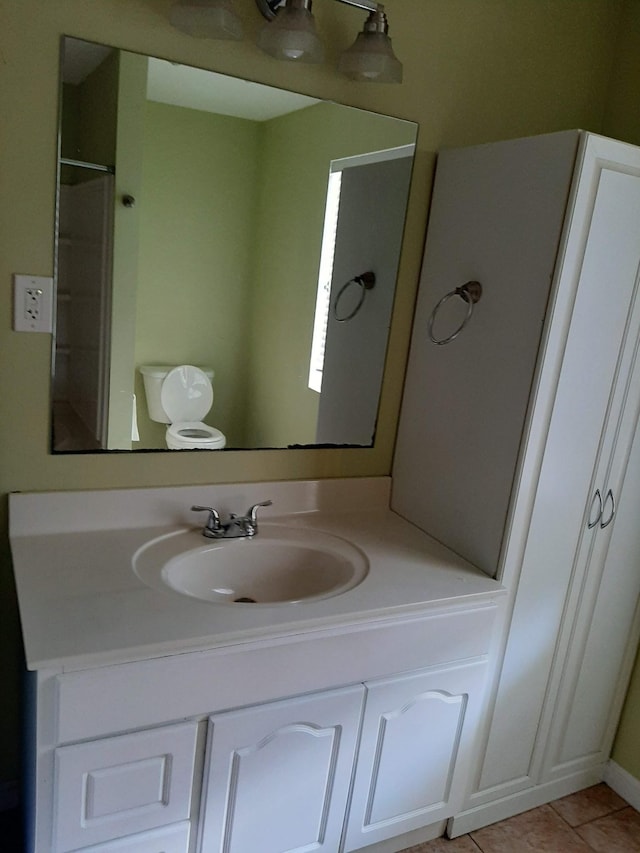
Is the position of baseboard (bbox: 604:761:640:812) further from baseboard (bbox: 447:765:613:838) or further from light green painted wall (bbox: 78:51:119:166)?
light green painted wall (bbox: 78:51:119:166)

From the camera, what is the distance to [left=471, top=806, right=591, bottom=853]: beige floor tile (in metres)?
1.80

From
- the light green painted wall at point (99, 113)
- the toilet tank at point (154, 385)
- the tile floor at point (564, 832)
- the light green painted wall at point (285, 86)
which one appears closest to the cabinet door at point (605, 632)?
the tile floor at point (564, 832)

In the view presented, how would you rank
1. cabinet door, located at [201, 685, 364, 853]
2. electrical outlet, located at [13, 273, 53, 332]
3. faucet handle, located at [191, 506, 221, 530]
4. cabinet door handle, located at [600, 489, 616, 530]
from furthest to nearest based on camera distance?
cabinet door handle, located at [600, 489, 616, 530] < faucet handle, located at [191, 506, 221, 530] < electrical outlet, located at [13, 273, 53, 332] < cabinet door, located at [201, 685, 364, 853]

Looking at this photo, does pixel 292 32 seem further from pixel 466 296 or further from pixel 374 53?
pixel 466 296

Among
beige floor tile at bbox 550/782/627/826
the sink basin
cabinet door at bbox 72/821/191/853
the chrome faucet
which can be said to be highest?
the chrome faucet

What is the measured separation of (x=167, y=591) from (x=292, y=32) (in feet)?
3.97

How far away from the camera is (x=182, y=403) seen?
1662 mm

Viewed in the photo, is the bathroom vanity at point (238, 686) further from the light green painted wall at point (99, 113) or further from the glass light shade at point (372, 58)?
the glass light shade at point (372, 58)

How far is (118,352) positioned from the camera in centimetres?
156

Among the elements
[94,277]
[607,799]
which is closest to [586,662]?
[607,799]

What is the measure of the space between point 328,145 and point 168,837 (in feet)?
5.24

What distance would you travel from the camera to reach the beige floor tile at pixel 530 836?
180cm

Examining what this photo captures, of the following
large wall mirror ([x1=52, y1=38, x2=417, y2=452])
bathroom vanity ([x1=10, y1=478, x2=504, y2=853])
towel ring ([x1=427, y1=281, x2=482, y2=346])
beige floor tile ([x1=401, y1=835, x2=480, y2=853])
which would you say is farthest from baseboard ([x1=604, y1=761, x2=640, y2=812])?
towel ring ([x1=427, y1=281, x2=482, y2=346])

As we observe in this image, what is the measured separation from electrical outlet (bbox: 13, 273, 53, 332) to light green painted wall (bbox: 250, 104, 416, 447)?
50 centimetres
